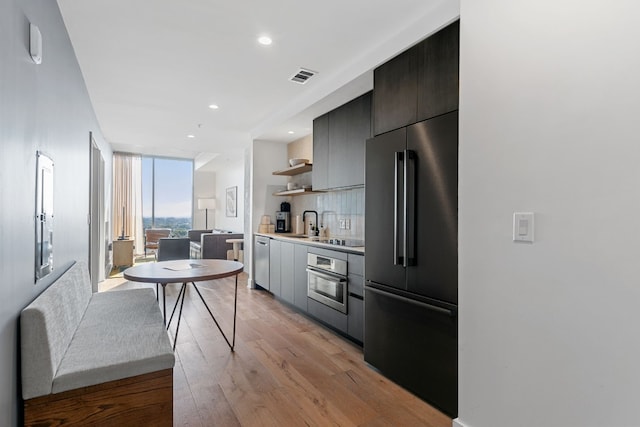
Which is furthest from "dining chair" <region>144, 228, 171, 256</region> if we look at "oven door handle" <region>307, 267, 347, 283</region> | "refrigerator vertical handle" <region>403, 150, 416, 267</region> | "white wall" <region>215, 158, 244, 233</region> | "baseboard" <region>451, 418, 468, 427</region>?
"baseboard" <region>451, 418, 468, 427</region>

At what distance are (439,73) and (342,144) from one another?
1569 mm

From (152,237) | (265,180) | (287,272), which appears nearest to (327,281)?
(287,272)

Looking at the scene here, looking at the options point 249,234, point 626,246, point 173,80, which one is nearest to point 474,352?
point 626,246

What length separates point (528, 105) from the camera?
58.0 inches

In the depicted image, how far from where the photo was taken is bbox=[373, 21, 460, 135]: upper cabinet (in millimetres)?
1991

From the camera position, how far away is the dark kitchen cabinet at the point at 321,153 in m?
3.81

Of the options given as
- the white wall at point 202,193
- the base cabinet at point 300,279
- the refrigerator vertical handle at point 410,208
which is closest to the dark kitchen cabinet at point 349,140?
the base cabinet at point 300,279

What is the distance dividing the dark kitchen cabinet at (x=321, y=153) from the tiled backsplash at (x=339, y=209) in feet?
1.10

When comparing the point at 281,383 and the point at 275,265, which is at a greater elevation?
the point at 275,265

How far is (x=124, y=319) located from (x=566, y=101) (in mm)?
2661

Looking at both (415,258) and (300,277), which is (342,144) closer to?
(300,277)

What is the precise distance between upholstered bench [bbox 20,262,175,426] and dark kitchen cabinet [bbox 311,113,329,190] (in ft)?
7.90

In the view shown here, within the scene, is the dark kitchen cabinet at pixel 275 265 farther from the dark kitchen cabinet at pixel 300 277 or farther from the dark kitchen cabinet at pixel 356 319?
the dark kitchen cabinet at pixel 356 319

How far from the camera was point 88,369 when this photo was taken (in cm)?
147
